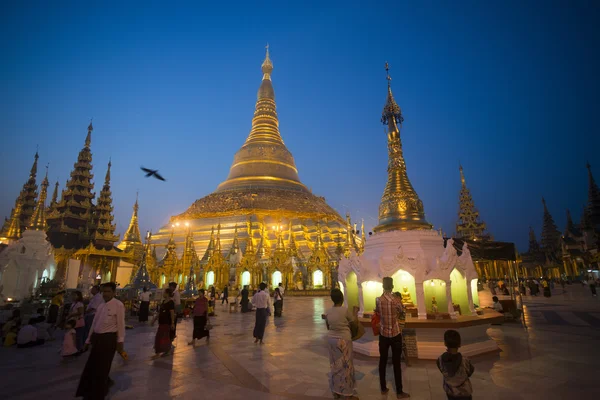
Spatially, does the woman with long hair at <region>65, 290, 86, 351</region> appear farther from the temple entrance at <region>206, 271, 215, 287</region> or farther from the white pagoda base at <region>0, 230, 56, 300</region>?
the temple entrance at <region>206, 271, 215, 287</region>

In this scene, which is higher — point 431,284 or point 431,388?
point 431,284

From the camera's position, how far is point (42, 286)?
16359 millimetres

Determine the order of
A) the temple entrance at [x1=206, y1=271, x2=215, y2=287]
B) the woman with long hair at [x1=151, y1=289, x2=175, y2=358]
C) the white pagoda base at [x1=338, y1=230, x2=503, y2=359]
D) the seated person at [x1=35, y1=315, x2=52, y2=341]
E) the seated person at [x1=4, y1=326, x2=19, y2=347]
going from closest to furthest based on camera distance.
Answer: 1. the white pagoda base at [x1=338, y1=230, x2=503, y2=359]
2. the woman with long hair at [x1=151, y1=289, x2=175, y2=358]
3. the seated person at [x1=4, y1=326, x2=19, y2=347]
4. the seated person at [x1=35, y1=315, x2=52, y2=341]
5. the temple entrance at [x1=206, y1=271, x2=215, y2=287]

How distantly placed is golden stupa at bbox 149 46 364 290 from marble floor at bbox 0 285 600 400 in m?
13.2

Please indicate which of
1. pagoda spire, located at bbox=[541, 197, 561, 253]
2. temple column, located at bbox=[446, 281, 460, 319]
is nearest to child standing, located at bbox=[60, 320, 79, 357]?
temple column, located at bbox=[446, 281, 460, 319]

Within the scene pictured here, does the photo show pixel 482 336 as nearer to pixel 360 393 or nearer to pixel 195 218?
pixel 360 393

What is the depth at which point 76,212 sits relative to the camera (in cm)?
2998

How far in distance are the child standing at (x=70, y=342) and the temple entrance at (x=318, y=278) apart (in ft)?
69.0

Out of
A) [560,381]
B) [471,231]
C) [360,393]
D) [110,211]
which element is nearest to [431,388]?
[360,393]

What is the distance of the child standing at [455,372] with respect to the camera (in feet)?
9.85

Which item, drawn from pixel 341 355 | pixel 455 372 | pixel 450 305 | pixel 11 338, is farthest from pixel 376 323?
pixel 11 338

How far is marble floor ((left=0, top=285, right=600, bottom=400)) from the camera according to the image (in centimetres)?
471

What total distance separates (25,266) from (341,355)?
19352 mm

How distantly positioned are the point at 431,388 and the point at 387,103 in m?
8.73
